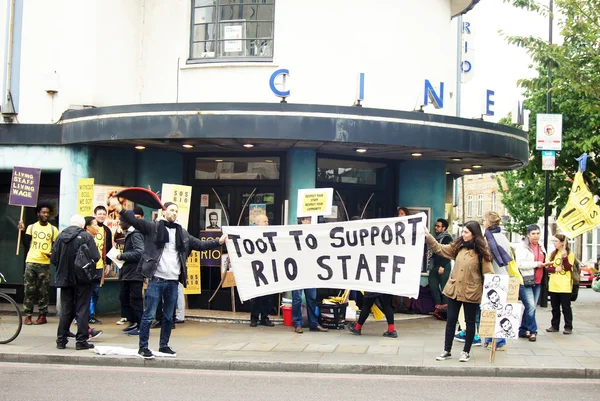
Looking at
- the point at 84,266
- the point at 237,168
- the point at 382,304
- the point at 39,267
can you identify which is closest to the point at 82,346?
the point at 84,266

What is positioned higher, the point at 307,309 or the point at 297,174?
the point at 297,174

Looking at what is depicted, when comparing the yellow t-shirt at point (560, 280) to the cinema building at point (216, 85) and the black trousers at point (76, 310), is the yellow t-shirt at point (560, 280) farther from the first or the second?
the black trousers at point (76, 310)

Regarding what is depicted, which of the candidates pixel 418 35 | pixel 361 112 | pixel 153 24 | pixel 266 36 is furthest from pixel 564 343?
pixel 153 24

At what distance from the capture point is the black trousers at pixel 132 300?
38.9ft

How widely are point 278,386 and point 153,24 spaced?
824 centimetres

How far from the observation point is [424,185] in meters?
15.2

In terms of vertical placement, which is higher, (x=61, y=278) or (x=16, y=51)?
(x=16, y=51)

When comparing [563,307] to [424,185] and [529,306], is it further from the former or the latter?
[424,185]

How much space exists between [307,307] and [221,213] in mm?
2888

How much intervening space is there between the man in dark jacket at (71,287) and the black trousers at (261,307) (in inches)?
125

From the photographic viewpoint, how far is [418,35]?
46.6 feet

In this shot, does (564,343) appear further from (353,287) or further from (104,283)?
(104,283)

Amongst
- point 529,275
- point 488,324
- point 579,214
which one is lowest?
point 488,324

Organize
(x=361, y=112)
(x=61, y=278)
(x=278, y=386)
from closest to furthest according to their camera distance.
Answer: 1. (x=278, y=386)
2. (x=61, y=278)
3. (x=361, y=112)
